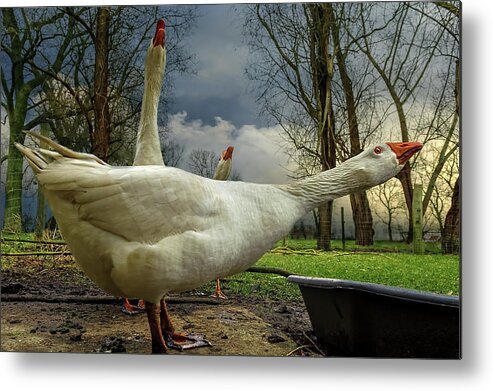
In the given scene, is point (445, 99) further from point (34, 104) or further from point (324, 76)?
point (34, 104)

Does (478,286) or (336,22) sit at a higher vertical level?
(336,22)

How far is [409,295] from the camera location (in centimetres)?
230

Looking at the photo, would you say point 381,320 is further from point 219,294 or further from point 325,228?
point 219,294

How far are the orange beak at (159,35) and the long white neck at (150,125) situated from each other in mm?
101

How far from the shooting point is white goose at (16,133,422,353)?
7.04ft

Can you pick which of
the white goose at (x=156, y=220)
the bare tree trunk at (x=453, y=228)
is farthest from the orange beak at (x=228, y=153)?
the bare tree trunk at (x=453, y=228)

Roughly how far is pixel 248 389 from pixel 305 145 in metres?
0.93

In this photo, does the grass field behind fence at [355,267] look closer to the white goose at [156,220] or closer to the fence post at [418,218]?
the fence post at [418,218]

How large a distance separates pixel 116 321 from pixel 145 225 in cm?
55

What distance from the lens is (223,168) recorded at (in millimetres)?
2486

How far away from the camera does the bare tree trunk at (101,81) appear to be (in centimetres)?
256

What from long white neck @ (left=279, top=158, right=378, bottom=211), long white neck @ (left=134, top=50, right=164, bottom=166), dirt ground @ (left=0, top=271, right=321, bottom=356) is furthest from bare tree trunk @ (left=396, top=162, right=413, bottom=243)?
long white neck @ (left=134, top=50, right=164, bottom=166)

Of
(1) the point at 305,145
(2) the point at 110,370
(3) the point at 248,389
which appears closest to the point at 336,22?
(1) the point at 305,145

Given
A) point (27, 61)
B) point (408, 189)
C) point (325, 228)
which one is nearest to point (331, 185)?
point (325, 228)
